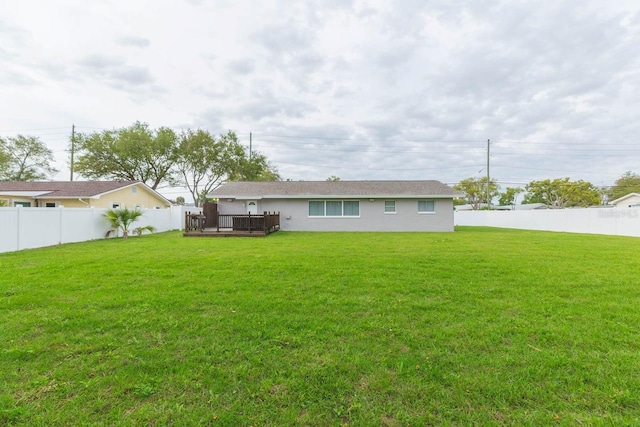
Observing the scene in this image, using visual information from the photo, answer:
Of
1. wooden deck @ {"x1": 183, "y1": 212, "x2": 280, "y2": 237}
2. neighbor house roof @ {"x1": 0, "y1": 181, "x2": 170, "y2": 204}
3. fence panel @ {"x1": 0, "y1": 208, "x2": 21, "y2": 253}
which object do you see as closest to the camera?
fence panel @ {"x1": 0, "y1": 208, "x2": 21, "y2": 253}

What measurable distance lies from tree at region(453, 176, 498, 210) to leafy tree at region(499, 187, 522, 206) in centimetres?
809

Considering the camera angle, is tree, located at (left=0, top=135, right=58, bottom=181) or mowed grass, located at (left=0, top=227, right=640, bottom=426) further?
tree, located at (left=0, top=135, right=58, bottom=181)

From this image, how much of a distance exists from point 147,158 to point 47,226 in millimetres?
20175

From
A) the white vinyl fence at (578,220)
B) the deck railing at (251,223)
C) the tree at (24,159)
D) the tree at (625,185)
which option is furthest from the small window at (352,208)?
the tree at (625,185)

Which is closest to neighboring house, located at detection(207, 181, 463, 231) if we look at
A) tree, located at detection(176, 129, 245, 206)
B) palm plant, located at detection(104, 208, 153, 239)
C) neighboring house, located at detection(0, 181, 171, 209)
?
palm plant, located at detection(104, 208, 153, 239)

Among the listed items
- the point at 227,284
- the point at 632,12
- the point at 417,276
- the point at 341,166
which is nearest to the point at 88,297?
the point at 227,284

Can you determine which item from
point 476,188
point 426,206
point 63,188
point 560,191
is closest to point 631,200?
point 560,191

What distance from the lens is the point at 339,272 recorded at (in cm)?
577

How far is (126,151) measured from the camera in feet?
87.0

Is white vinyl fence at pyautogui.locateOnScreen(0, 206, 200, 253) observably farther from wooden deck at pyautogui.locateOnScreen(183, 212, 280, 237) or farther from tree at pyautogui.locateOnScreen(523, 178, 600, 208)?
tree at pyautogui.locateOnScreen(523, 178, 600, 208)

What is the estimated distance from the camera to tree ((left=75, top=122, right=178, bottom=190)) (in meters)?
26.6

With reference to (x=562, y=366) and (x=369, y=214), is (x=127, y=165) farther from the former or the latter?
(x=562, y=366)

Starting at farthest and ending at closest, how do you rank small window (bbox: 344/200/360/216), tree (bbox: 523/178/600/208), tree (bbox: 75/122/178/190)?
1. tree (bbox: 523/178/600/208)
2. tree (bbox: 75/122/178/190)
3. small window (bbox: 344/200/360/216)

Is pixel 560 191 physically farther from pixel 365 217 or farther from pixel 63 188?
pixel 63 188
